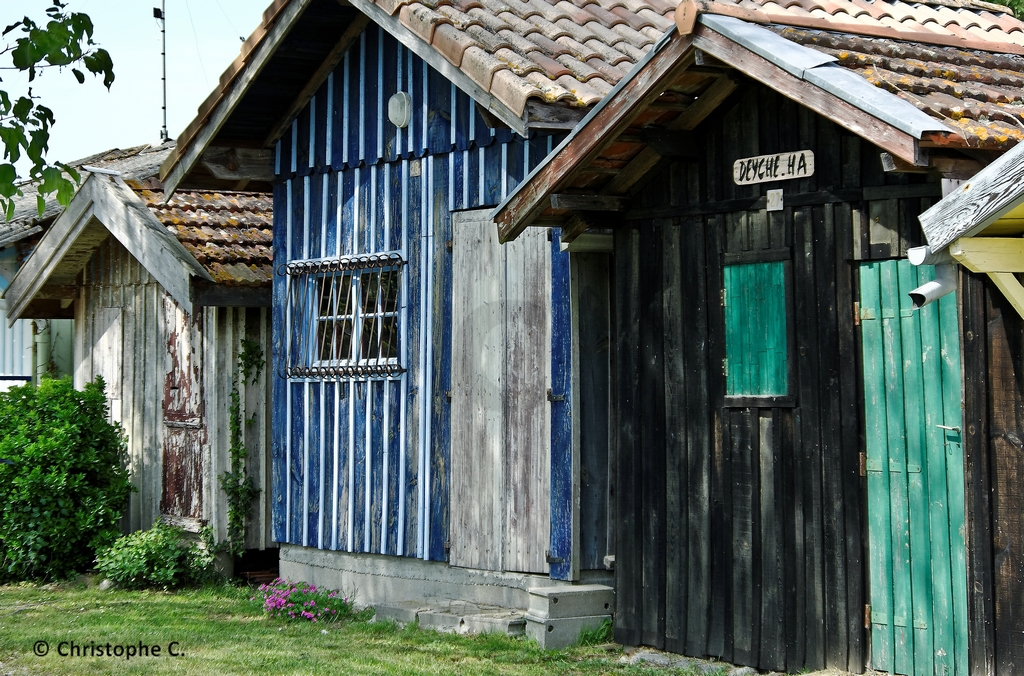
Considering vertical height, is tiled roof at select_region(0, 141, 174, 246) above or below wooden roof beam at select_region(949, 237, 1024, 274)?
above

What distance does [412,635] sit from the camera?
29.9 ft

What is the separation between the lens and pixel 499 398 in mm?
9438

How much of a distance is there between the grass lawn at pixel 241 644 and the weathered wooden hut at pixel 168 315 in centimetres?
148

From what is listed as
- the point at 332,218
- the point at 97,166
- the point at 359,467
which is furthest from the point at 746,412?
the point at 97,166

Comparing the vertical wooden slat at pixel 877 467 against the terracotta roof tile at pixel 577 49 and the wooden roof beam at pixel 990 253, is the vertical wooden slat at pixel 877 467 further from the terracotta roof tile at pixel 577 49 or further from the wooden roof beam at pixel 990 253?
the terracotta roof tile at pixel 577 49

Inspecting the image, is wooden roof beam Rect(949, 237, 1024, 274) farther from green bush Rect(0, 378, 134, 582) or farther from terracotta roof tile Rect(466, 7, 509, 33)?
green bush Rect(0, 378, 134, 582)

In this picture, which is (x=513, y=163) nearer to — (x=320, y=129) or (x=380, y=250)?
(x=380, y=250)

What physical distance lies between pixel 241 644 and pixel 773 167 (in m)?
4.93

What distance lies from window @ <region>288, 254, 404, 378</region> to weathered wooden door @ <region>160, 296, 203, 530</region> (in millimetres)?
1259

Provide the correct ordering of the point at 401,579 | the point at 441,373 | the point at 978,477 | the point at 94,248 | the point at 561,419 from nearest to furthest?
the point at 978,477
the point at 561,419
the point at 441,373
the point at 401,579
the point at 94,248

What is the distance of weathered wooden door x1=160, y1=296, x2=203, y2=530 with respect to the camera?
1228 centimetres

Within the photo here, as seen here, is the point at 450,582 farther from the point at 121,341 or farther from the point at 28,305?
the point at 28,305

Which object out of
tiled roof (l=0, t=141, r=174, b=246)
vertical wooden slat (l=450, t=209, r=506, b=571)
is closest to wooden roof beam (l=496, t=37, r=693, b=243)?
vertical wooden slat (l=450, t=209, r=506, b=571)

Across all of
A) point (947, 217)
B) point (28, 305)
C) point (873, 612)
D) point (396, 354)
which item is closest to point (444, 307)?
point (396, 354)
